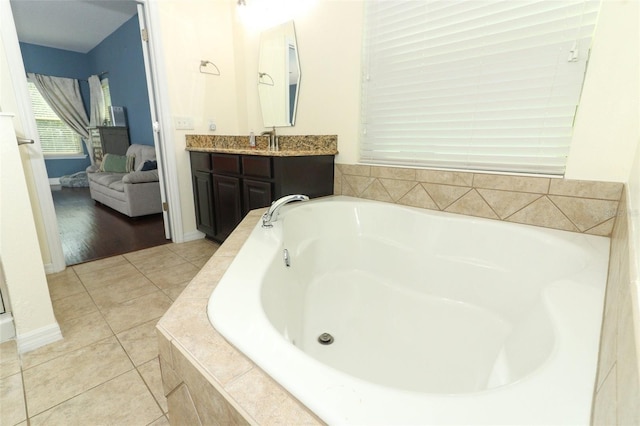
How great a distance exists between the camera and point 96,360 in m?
1.38

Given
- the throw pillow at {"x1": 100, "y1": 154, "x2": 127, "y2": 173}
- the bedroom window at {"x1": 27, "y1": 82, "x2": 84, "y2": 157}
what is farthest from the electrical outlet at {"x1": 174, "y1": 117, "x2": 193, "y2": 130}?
the bedroom window at {"x1": 27, "y1": 82, "x2": 84, "y2": 157}

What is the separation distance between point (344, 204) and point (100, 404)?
1551 mm

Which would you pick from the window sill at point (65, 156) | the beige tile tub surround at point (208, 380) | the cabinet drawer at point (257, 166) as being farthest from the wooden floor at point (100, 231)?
the beige tile tub surround at point (208, 380)

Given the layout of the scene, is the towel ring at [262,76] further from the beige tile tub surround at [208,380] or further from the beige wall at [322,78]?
Answer: the beige tile tub surround at [208,380]

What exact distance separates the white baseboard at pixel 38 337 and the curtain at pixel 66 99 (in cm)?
624

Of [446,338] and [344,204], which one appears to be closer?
[446,338]

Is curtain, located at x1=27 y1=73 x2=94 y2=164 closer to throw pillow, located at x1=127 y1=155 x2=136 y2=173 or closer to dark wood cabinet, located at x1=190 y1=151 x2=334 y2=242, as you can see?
throw pillow, located at x1=127 y1=155 x2=136 y2=173

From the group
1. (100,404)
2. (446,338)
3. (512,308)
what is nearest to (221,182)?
(100,404)

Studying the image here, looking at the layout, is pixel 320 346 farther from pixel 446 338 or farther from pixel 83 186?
pixel 83 186

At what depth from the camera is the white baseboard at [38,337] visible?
141 centimetres

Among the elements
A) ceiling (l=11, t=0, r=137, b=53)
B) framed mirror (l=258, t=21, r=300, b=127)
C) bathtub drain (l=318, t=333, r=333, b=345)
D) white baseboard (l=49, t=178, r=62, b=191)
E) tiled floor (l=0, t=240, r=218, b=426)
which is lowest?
tiled floor (l=0, t=240, r=218, b=426)

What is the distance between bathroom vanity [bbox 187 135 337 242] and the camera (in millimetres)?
2057

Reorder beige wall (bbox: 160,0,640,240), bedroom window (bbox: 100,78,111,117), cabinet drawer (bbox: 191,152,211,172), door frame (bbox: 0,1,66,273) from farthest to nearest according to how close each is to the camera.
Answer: bedroom window (bbox: 100,78,111,117) → cabinet drawer (bbox: 191,152,211,172) → door frame (bbox: 0,1,66,273) → beige wall (bbox: 160,0,640,240)

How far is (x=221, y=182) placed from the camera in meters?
2.54
